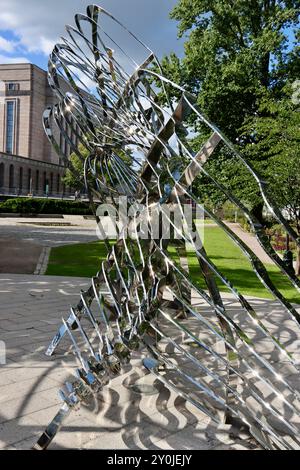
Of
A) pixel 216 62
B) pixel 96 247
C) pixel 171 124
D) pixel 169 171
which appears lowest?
pixel 96 247

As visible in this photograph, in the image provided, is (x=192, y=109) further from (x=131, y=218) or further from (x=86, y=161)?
(x=86, y=161)

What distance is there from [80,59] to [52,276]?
6797 millimetres

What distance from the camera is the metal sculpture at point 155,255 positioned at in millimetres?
3346

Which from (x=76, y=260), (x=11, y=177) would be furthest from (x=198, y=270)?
(x=11, y=177)

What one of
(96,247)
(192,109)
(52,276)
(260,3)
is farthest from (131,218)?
(260,3)

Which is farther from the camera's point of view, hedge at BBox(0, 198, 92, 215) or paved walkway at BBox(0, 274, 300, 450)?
hedge at BBox(0, 198, 92, 215)

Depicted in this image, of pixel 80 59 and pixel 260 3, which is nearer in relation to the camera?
pixel 80 59

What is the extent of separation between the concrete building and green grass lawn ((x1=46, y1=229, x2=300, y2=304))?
175 ft

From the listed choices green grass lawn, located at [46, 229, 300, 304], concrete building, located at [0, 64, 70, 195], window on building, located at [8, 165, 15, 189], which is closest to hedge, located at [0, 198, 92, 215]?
green grass lawn, located at [46, 229, 300, 304]

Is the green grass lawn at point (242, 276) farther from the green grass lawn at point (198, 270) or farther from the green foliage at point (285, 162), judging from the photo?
the green foliage at point (285, 162)

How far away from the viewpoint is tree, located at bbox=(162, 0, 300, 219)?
21125 mm

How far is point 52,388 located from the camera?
4.52 metres

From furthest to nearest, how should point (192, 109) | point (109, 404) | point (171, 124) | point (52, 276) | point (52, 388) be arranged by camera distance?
point (52, 276), point (52, 388), point (109, 404), point (171, 124), point (192, 109)

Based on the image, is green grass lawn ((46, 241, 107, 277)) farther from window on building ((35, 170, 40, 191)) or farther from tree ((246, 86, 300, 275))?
window on building ((35, 170, 40, 191))
